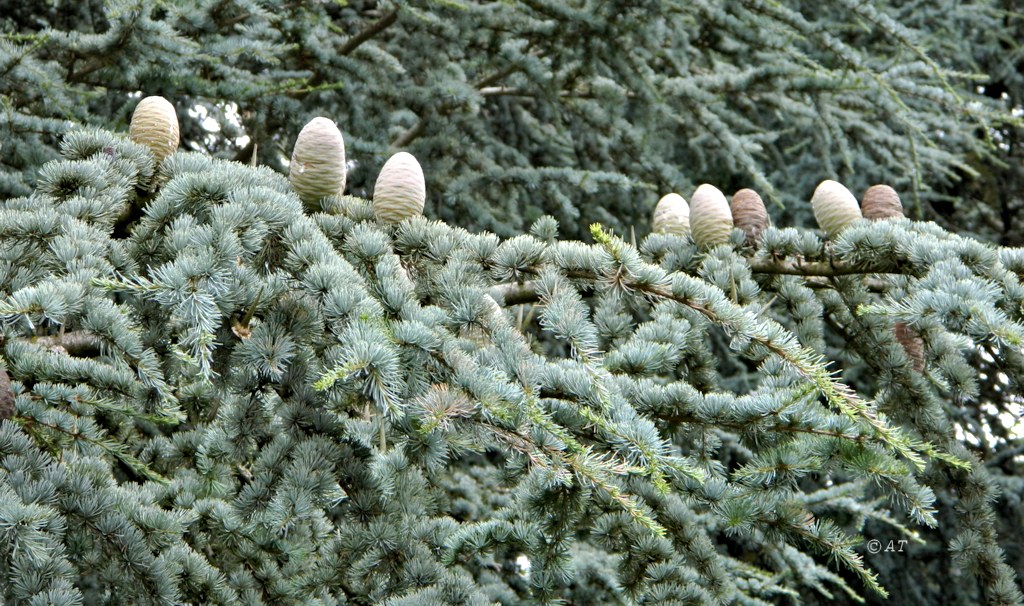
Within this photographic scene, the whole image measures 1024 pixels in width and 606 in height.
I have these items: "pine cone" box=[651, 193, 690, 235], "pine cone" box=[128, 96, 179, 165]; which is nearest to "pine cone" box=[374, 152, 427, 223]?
"pine cone" box=[128, 96, 179, 165]

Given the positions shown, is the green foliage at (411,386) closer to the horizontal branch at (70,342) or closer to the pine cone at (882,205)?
the horizontal branch at (70,342)

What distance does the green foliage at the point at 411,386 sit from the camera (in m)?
1.29

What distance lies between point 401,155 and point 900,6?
16.8ft

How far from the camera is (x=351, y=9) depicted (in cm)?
427

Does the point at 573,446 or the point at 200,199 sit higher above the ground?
the point at 200,199

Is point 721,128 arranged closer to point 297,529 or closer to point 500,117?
point 500,117

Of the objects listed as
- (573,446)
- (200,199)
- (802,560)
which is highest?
(200,199)

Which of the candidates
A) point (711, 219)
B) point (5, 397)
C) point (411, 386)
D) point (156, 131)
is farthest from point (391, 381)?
point (711, 219)

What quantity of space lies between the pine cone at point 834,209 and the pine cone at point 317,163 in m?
1.00

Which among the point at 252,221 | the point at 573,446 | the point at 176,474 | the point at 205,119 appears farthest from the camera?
the point at 205,119

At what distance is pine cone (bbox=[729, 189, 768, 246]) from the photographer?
2029 millimetres

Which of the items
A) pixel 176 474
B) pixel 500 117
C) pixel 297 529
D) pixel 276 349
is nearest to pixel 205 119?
pixel 500 117

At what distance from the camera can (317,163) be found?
182cm

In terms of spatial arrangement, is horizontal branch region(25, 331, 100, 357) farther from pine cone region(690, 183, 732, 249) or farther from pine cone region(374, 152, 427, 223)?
pine cone region(690, 183, 732, 249)
